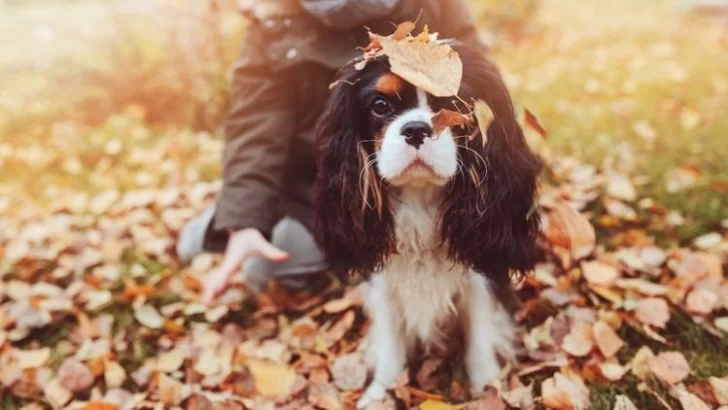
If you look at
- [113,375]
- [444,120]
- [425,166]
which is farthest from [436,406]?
[113,375]

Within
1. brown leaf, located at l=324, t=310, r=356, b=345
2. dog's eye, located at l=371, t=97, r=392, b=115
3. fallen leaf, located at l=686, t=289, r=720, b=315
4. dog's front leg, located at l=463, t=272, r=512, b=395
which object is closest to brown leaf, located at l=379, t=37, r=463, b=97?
dog's eye, located at l=371, t=97, r=392, b=115

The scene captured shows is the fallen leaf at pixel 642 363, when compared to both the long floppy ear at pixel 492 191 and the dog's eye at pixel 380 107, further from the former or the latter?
the dog's eye at pixel 380 107

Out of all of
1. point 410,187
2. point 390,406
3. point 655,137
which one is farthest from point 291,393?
point 655,137

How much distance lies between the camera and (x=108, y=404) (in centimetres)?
195

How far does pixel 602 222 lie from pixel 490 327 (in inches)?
36.8

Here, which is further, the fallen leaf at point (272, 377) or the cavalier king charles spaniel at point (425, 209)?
the fallen leaf at point (272, 377)

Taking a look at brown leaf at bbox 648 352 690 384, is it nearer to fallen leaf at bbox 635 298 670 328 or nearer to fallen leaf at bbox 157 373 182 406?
fallen leaf at bbox 635 298 670 328

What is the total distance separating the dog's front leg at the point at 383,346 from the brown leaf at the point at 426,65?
0.67m

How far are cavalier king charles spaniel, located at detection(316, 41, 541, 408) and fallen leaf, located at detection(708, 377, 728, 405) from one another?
52 centimetres

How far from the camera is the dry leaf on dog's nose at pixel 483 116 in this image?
1.55 meters

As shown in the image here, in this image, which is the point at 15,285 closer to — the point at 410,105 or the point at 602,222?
the point at 410,105

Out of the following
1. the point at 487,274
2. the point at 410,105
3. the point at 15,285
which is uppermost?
the point at 410,105

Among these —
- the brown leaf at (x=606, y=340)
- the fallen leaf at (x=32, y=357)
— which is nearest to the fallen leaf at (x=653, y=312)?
the brown leaf at (x=606, y=340)

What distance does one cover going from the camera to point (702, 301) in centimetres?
210
